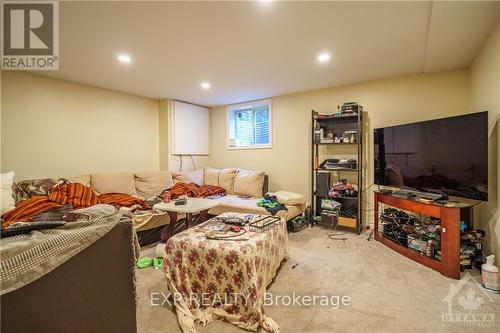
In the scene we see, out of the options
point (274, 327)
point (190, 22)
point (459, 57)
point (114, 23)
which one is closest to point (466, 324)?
point (274, 327)

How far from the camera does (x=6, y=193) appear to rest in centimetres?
248

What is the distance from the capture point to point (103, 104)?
374cm

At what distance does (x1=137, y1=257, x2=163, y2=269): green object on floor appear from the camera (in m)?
2.40

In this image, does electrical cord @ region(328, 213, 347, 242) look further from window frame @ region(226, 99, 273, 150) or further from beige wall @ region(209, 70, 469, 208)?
window frame @ region(226, 99, 273, 150)

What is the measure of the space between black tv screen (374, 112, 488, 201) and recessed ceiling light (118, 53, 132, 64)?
10.4 feet

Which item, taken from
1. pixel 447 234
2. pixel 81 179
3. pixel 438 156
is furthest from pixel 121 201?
pixel 438 156

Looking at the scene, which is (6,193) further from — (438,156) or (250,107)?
(438,156)

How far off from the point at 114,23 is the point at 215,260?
2.04 m

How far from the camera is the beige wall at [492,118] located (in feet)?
6.84

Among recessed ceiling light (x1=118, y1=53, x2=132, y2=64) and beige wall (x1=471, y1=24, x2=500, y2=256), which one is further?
recessed ceiling light (x1=118, y1=53, x2=132, y2=64)

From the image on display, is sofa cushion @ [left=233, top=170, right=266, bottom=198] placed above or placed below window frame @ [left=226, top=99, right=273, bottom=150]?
below

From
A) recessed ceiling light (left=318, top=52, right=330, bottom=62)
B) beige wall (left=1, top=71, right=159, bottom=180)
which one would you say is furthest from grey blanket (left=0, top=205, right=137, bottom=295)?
beige wall (left=1, top=71, right=159, bottom=180)

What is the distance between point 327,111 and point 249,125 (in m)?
1.60

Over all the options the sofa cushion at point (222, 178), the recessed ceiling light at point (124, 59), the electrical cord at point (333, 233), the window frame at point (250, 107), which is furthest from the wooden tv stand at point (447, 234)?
the recessed ceiling light at point (124, 59)
